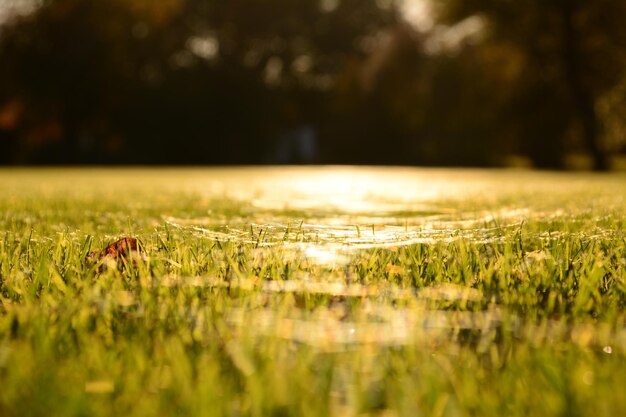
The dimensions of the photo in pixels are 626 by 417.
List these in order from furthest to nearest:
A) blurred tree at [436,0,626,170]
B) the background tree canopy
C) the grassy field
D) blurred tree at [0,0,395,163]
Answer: blurred tree at [0,0,395,163]
the background tree canopy
blurred tree at [436,0,626,170]
the grassy field

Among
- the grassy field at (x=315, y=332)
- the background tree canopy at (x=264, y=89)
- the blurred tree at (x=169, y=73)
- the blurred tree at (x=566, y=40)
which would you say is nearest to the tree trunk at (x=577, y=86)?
the blurred tree at (x=566, y=40)

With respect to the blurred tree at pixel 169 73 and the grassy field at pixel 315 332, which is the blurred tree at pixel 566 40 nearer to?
the blurred tree at pixel 169 73

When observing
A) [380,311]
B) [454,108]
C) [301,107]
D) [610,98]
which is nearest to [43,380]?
[380,311]

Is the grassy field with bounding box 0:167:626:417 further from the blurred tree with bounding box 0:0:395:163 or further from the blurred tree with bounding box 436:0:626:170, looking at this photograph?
the blurred tree with bounding box 0:0:395:163

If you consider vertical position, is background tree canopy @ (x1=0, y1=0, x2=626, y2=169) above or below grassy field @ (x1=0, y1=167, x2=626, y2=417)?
above

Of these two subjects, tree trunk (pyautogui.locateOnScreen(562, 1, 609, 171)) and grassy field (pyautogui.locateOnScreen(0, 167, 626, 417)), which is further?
tree trunk (pyautogui.locateOnScreen(562, 1, 609, 171))

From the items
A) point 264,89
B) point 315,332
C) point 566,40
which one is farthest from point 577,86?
point 315,332

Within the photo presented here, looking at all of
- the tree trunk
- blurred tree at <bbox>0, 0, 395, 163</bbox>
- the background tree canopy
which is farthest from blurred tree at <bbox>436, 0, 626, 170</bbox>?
blurred tree at <bbox>0, 0, 395, 163</bbox>
